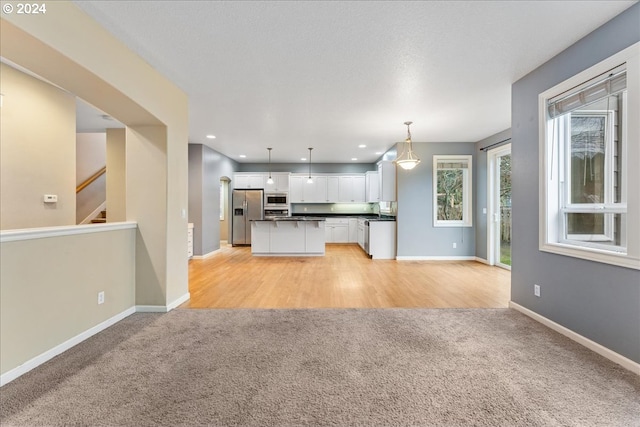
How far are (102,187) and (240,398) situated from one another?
22.0ft

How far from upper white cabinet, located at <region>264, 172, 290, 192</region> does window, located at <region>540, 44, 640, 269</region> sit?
6.89 metres

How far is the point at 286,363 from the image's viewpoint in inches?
82.0

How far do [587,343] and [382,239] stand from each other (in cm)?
425

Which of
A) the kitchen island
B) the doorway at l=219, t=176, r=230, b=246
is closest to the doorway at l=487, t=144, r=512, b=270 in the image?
the kitchen island

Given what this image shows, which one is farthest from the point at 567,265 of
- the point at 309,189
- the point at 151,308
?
the point at 309,189

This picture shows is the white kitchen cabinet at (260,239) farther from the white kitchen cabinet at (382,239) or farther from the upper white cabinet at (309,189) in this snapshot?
the white kitchen cabinet at (382,239)

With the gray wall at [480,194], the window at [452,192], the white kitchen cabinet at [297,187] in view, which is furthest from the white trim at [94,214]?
the gray wall at [480,194]

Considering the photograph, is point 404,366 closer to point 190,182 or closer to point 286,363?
point 286,363

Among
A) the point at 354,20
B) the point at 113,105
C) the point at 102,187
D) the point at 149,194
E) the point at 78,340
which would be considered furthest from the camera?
the point at 102,187

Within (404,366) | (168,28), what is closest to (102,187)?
(168,28)

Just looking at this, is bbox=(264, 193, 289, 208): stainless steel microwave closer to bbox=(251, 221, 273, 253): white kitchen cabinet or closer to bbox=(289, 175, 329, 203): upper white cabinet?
bbox=(289, 175, 329, 203): upper white cabinet

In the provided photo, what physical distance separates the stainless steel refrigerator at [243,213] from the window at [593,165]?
7.18 meters

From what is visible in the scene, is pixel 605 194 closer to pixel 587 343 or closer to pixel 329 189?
pixel 587 343

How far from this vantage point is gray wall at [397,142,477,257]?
20.7ft
